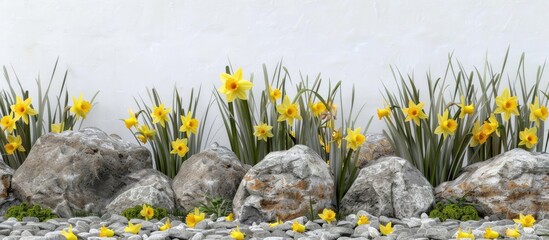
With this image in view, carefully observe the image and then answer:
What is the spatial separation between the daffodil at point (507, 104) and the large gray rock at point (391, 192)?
0.64 m

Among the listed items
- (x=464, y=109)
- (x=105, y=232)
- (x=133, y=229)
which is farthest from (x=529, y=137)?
(x=105, y=232)

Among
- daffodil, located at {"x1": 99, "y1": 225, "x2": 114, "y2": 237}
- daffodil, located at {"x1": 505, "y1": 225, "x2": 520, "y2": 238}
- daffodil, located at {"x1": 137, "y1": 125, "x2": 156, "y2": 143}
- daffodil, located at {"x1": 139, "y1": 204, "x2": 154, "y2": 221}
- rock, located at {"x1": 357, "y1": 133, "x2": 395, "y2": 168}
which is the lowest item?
daffodil, located at {"x1": 505, "y1": 225, "x2": 520, "y2": 238}

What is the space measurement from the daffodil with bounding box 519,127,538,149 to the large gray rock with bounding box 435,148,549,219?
257 millimetres

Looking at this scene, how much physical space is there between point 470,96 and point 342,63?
0.81 m

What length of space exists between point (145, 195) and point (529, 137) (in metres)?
2.20

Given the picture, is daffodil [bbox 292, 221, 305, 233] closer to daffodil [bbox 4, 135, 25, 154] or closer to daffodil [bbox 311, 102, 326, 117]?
daffodil [bbox 311, 102, 326, 117]

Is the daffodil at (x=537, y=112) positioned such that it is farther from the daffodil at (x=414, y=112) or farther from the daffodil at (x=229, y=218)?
the daffodil at (x=229, y=218)

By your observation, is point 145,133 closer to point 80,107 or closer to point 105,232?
point 80,107

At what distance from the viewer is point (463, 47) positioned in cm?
514

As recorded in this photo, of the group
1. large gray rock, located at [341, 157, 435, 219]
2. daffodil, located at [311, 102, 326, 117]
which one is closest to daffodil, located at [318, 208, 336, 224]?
large gray rock, located at [341, 157, 435, 219]

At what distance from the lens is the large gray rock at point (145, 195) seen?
4.61 meters

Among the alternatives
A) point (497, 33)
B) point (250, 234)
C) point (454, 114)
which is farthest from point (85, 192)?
point (497, 33)

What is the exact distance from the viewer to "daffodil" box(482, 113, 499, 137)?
476 cm

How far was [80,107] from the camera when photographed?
5125 mm
